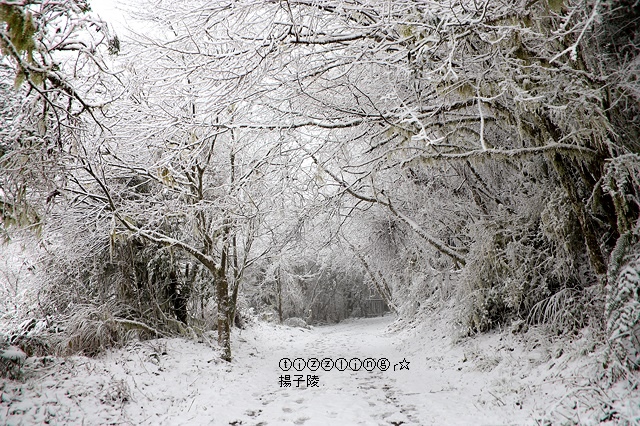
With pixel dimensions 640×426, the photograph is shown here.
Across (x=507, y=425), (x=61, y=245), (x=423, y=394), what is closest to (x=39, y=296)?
(x=61, y=245)

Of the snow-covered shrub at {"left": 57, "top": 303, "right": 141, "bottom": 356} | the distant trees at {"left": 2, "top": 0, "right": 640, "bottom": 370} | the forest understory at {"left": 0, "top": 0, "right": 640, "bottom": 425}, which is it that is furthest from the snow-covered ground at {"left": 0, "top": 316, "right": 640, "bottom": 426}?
the distant trees at {"left": 2, "top": 0, "right": 640, "bottom": 370}

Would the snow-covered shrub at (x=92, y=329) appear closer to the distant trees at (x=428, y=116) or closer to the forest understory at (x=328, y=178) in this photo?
the forest understory at (x=328, y=178)

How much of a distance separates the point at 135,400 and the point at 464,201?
6.58 m

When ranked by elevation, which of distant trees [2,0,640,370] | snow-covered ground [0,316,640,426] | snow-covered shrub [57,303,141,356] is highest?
distant trees [2,0,640,370]

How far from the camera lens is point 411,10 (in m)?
3.34

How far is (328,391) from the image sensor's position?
5.59m

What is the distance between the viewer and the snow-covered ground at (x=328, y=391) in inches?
152

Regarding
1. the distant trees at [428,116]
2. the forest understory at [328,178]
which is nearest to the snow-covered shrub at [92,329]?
the forest understory at [328,178]

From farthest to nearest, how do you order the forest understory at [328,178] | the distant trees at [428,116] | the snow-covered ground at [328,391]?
1. the snow-covered ground at [328,391]
2. the distant trees at [428,116]
3. the forest understory at [328,178]

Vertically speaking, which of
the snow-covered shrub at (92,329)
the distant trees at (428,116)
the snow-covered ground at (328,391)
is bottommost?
the snow-covered ground at (328,391)

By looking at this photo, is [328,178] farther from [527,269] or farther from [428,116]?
[527,269]

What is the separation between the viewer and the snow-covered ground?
387cm

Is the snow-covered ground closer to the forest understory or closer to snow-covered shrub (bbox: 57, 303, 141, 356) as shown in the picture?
the forest understory

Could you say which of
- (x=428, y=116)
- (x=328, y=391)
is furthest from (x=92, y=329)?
(x=428, y=116)
